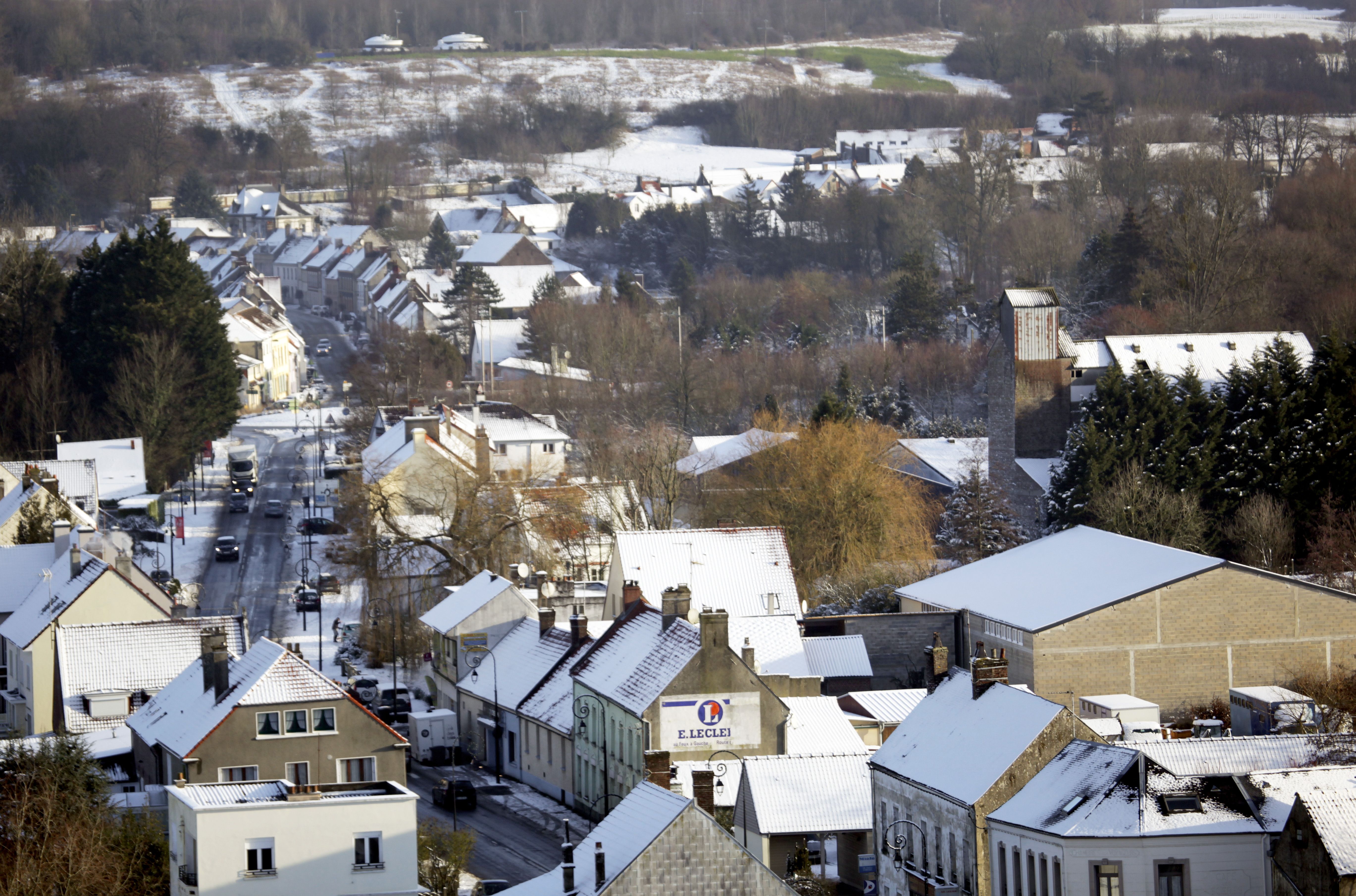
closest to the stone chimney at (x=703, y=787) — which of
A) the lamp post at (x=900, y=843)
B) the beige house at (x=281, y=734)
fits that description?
the lamp post at (x=900, y=843)

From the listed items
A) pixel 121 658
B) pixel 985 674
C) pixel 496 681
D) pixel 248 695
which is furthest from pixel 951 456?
pixel 985 674

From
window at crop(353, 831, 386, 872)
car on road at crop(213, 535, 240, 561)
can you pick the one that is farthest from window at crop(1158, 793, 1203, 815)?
car on road at crop(213, 535, 240, 561)

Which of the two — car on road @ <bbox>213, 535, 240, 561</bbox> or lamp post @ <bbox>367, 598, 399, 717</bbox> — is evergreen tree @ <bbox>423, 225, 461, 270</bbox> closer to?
car on road @ <bbox>213, 535, 240, 561</bbox>

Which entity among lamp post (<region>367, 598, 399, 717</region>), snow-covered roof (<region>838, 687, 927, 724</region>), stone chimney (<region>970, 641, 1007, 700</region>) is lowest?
lamp post (<region>367, 598, 399, 717</region>)

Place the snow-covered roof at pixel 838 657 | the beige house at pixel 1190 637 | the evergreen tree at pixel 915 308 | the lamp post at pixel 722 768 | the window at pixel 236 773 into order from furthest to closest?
the evergreen tree at pixel 915 308 → the snow-covered roof at pixel 838 657 → the beige house at pixel 1190 637 → the lamp post at pixel 722 768 → the window at pixel 236 773

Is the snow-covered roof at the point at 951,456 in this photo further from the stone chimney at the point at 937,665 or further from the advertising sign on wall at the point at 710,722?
the advertising sign on wall at the point at 710,722

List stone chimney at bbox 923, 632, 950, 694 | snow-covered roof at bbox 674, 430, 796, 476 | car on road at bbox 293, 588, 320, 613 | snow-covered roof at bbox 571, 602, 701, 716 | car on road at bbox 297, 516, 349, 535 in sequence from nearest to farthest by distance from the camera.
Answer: stone chimney at bbox 923, 632, 950, 694 → snow-covered roof at bbox 571, 602, 701, 716 → car on road at bbox 293, 588, 320, 613 → snow-covered roof at bbox 674, 430, 796, 476 → car on road at bbox 297, 516, 349, 535
